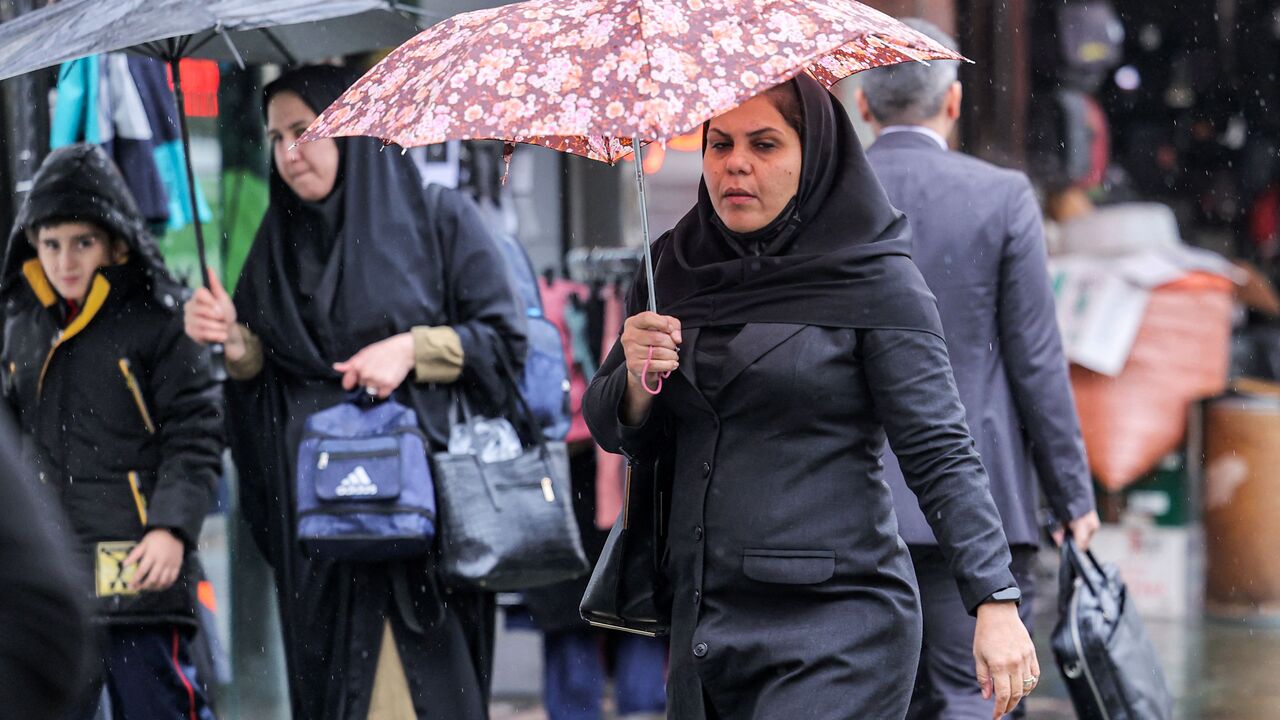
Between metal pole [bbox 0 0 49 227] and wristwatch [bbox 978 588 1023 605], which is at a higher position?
metal pole [bbox 0 0 49 227]

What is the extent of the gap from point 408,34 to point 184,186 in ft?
4.02

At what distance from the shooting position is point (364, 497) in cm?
448

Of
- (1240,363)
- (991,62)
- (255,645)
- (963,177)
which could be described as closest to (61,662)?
(963,177)

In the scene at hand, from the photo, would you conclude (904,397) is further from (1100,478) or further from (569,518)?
(1100,478)

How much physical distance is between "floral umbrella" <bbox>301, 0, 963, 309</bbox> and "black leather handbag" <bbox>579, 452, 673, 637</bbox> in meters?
0.63

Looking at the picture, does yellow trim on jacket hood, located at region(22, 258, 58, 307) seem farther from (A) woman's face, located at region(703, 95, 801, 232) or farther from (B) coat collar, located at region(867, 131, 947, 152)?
(A) woman's face, located at region(703, 95, 801, 232)

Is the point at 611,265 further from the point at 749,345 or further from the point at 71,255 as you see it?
the point at 749,345

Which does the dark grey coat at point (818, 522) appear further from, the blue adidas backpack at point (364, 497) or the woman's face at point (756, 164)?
the blue adidas backpack at point (364, 497)

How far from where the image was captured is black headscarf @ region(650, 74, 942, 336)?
3230mm

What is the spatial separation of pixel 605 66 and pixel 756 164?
0.44 meters

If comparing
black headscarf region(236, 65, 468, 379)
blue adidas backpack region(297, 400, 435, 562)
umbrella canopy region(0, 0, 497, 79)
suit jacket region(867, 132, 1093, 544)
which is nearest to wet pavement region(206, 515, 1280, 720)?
black headscarf region(236, 65, 468, 379)

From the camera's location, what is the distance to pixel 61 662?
6.22 feet

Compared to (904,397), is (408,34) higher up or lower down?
higher up

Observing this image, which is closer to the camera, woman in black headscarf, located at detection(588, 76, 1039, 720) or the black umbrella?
woman in black headscarf, located at detection(588, 76, 1039, 720)
